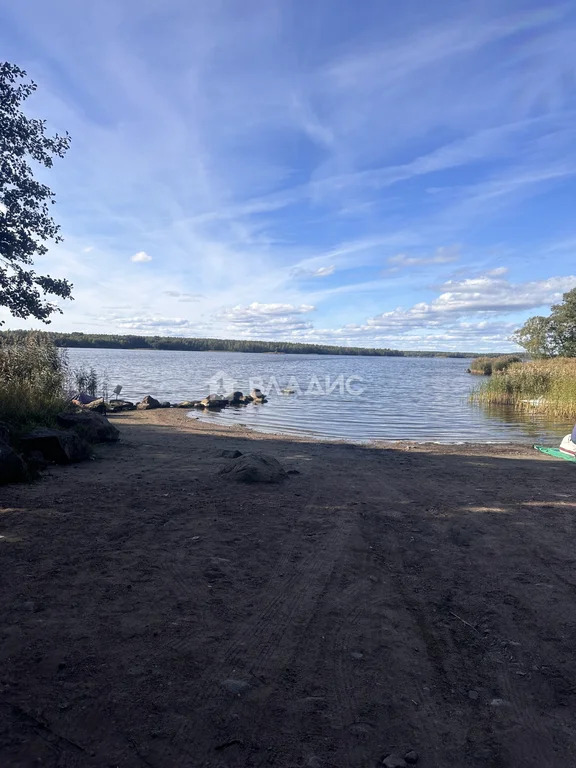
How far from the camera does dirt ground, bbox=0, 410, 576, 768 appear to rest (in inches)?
105

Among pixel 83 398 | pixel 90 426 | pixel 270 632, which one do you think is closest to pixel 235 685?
pixel 270 632

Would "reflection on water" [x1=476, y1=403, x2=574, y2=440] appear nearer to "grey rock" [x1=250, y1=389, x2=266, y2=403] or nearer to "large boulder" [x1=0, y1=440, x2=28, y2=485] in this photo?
"grey rock" [x1=250, y1=389, x2=266, y2=403]

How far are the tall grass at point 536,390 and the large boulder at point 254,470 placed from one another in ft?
59.4

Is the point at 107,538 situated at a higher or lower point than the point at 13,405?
lower

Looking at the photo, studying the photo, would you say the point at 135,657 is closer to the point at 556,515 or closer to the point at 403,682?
the point at 403,682

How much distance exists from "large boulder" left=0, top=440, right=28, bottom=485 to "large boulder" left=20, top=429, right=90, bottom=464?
4.17 ft

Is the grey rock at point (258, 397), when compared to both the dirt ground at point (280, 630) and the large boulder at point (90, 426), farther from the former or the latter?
the dirt ground at point (280, 630)

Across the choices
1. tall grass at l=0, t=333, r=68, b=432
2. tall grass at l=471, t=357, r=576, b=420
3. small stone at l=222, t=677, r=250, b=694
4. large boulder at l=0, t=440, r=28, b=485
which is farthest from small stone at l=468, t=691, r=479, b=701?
Answer: tall grass at l=471, t=357, r=576, b=420

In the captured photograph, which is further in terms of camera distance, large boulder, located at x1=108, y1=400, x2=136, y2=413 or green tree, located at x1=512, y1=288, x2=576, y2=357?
green tree, located at x1=512, y1=288, x2=576, y2=357

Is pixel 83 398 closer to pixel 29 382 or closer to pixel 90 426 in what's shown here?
pixel 29 382

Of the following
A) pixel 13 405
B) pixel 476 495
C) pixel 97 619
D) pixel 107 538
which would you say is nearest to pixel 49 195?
pixel 13 405

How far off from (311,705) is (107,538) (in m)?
3.21

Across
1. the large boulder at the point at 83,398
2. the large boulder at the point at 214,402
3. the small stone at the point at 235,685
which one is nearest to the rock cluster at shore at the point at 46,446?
the small stone at the point at 235,685

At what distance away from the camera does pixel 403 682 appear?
3205mm
